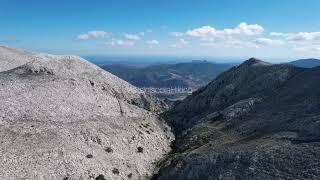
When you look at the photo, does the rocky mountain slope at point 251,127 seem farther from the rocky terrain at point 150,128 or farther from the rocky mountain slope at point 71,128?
the rocky mountain slope at point 71,128

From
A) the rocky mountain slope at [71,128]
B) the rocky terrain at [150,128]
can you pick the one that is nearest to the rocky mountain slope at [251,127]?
the rocky terrain at [150,128]

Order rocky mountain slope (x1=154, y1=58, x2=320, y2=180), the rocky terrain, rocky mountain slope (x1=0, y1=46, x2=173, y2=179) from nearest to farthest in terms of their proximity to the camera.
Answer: rocky mountain slope (x1=154, y1=58, x2=320, y2=180)
the rocky terrain
rocky mountain slope (x1=0, y1=46, x2=173, y2=179)

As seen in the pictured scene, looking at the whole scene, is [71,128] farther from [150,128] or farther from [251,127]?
[251,127]

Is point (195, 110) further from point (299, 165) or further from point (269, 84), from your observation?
point (299, 165)

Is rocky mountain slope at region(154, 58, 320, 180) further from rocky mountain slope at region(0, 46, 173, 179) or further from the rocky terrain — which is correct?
rocky mountain slope at region(0, 46, 173, 179)

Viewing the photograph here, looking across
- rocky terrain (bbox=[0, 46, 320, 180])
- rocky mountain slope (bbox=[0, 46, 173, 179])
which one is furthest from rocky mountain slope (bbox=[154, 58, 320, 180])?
rocky mountain slope (bbox=[0, 46, 173, 179])

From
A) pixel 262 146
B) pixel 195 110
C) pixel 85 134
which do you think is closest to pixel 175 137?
pixel 195 110
